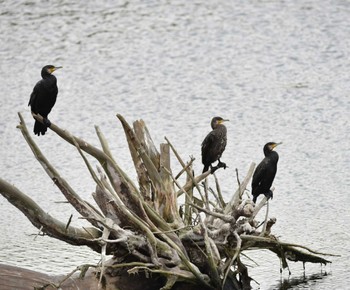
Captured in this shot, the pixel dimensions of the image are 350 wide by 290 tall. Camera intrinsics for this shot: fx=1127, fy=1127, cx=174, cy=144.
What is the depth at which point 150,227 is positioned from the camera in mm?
12000

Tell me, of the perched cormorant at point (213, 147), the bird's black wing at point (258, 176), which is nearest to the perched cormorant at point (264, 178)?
the bird's black wing at point (258, 176)

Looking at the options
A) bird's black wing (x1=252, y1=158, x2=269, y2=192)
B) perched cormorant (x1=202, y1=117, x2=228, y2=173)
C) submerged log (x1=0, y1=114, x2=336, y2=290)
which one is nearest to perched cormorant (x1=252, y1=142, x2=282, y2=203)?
bird's black wing (x1=252, y1=158, x2=269, y2=192)

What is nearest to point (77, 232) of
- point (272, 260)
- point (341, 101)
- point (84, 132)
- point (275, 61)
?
point (272, 260)

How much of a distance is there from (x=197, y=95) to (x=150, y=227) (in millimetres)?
9142

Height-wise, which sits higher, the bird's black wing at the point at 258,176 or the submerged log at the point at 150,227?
the bird's black wing at the point at 258,176

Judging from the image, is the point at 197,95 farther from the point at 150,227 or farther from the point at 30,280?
the point at 30,280

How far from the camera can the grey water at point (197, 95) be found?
14.8 metres

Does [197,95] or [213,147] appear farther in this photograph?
[197,95]

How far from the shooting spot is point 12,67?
23.0 metres

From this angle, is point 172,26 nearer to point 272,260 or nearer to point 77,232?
point 272,260

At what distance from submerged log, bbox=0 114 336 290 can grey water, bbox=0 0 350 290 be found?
3.16ft

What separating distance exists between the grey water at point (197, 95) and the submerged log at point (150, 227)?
3.16 feet

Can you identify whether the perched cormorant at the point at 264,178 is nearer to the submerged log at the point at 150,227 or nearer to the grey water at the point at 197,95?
the submerged log at the point at 150,227

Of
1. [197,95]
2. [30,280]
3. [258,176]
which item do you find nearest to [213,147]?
[258,176]
